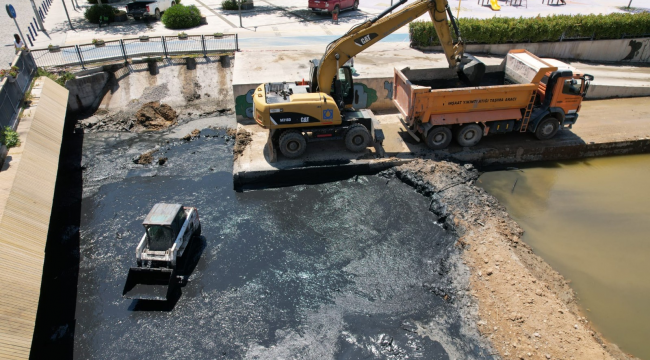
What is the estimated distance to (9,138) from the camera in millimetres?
10328

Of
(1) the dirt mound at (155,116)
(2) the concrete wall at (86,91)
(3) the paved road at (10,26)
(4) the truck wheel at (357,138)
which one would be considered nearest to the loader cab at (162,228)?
(4) the truck wheel at (357,138)

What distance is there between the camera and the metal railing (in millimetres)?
11145

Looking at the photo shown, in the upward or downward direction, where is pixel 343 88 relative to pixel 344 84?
downward

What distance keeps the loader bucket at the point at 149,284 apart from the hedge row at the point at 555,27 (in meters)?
17.6

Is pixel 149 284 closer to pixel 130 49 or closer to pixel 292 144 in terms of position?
pixel 292 144

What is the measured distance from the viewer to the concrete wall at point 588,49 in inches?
806

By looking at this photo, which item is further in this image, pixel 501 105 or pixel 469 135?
pixel 469 135

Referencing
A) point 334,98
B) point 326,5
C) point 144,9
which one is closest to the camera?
point 334,98

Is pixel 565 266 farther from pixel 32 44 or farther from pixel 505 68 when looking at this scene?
pixel 32 44

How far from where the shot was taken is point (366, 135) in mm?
13250

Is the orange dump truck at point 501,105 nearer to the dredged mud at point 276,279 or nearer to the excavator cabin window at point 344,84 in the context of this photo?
the excavator cabin window at point 344,84

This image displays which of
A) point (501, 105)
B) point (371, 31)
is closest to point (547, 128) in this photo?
point (501, 105)

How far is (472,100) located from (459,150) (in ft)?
5.83

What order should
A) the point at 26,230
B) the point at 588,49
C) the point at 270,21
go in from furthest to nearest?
the point at 270,21 → the point at 588,49 → the point at 26,230
